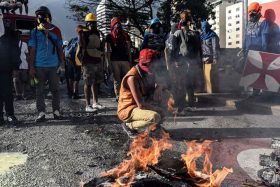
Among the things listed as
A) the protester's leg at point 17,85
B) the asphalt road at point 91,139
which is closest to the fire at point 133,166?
the asphalt road at point 91,139

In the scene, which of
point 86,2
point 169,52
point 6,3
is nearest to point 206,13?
point 86,2

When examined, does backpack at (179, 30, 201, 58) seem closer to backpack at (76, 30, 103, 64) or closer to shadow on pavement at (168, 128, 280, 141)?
shadow on pavement at (168, 128, 280, 141)

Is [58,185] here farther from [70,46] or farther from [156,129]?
[70,46]

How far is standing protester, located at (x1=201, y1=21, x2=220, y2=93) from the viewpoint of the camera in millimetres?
8758

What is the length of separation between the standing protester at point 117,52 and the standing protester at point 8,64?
2.02 metres

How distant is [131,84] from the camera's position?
5.18 m

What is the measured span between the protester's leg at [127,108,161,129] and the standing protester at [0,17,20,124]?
9.67 ft

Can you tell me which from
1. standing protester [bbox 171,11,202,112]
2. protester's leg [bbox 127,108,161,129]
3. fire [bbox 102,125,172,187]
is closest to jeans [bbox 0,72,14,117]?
protester's leg [bbox 127,108,161,129]

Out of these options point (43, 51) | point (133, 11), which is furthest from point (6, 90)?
point (133, 11)

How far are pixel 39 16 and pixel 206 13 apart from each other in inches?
493

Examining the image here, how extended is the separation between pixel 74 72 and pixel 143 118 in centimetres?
530

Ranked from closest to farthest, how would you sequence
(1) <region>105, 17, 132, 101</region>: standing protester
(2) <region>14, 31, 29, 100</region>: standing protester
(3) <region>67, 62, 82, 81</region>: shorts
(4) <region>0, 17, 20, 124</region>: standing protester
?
(4) <region>0, 17, 20, 124</region>: standing protester → (1) <region>105, 17, 132, 101</region>: standing protester → (3) <region>67, 62, 82, 81</region>: shorts → (2) <region>14, 31, 29, 100</region>: standing protester

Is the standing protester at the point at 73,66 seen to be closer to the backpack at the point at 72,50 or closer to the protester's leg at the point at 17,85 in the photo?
the backpack at the point at 72,50

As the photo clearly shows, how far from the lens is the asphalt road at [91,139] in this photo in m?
4.29
